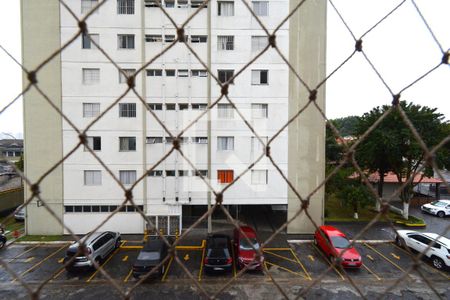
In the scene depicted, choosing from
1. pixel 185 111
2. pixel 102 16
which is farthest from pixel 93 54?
pixel 185 111

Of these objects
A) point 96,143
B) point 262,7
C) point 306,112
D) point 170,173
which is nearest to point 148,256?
point 170,173

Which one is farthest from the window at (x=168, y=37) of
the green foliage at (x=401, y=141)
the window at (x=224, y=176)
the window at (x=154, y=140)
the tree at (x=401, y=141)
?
the tree at (x=401, y=141)

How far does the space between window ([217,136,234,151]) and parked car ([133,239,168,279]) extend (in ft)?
11.4

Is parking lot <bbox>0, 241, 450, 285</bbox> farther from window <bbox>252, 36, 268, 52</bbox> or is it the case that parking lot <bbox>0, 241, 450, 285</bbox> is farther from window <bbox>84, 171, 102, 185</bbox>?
window <bbox>252, 36, 268, 52</bbox>

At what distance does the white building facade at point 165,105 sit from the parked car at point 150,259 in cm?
225

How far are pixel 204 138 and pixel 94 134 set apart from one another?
3443 mm

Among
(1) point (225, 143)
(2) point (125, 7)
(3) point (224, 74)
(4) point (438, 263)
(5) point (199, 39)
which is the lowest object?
(4) point (438, 263)

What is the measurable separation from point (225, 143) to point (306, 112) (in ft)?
8.93

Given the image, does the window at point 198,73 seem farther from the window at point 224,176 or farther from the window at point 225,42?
the window at point 224,176

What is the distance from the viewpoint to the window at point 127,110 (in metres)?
8.43

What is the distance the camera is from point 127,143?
28.0ft

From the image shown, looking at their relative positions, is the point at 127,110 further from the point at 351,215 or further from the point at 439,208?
the point at 439,208

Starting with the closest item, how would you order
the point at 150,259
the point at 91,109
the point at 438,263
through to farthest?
the point at 150,259 < the point at 438,263 < the point at 91,109

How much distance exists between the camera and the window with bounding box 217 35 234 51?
847 centimetres
